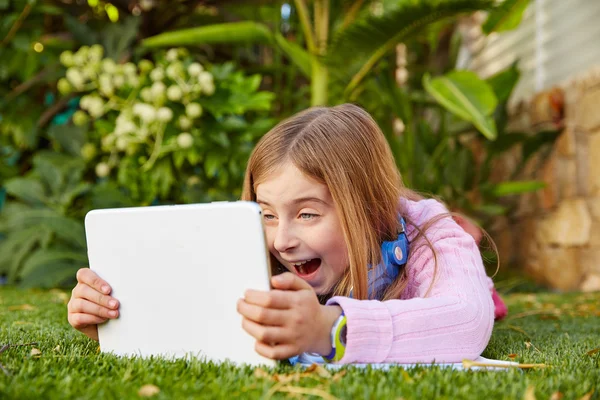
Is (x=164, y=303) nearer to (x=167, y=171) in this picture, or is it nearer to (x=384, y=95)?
(x=167, y=171)

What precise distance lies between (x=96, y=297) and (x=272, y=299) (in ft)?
1.55

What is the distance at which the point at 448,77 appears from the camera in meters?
3.84

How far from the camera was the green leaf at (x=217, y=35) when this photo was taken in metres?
3.75

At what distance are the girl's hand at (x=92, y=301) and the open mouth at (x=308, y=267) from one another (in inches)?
18.9

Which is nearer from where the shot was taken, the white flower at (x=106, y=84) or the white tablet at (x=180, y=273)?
the white tablet at (x=180, y=273)

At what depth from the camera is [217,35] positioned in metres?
3.79

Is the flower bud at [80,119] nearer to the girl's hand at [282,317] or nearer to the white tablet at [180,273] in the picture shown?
the white tablet at [180,273]

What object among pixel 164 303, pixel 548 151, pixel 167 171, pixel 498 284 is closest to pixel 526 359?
pixel 164 303

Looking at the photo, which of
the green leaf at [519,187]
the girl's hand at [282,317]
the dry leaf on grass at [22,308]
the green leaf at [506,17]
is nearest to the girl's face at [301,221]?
the girl's hand at [282,317]

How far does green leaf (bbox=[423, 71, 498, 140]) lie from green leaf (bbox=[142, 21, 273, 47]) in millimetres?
1049

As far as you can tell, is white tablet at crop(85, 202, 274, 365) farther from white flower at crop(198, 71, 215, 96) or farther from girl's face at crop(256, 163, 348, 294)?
white flower at crop(198, 71, 215, 96)

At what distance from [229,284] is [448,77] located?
2.90m

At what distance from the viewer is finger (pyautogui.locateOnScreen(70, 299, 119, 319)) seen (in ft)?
4.72

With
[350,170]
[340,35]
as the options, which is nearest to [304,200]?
[350,170]
